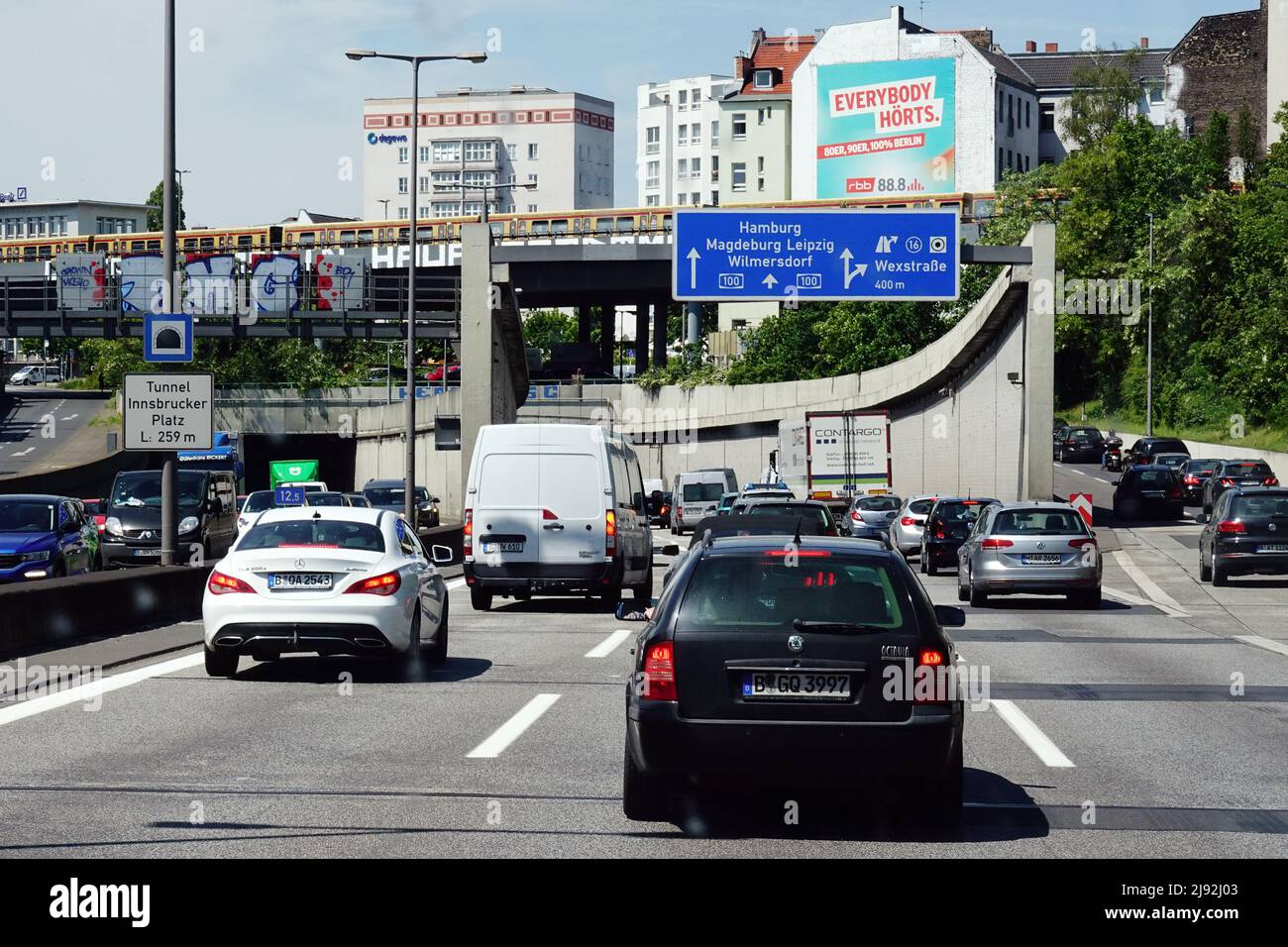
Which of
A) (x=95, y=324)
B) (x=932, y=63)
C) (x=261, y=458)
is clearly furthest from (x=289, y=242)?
(x=932, y=63)

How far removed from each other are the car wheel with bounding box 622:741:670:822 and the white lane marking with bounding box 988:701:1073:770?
118 inches

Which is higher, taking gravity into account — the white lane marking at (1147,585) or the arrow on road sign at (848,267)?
the arrow on road sign at (848,267)

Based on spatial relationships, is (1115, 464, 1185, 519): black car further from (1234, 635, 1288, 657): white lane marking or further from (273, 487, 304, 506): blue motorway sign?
(1234, 635, 1288, 657): white lane marking

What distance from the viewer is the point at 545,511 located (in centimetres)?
2386

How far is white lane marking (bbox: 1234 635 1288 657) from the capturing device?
1945 centimetres

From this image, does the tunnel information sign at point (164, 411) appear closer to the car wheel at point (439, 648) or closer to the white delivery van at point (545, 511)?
the white delivery van at point (545, 511)

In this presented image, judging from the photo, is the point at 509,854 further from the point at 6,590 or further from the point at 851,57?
the point at 851,57

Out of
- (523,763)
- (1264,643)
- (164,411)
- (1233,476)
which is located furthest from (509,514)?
(1233,476)

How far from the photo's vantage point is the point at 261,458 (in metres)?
87.8

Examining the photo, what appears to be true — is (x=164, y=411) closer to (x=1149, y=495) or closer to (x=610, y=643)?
(x=610, y=643)

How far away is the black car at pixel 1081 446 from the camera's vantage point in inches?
3332

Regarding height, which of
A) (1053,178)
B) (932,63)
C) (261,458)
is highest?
(932,63)

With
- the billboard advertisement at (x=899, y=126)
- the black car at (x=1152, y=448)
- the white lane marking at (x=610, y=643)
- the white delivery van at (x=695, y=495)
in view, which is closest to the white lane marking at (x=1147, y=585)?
the white lane marking at (x=610, y=643)

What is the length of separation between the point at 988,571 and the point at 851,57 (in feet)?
339
